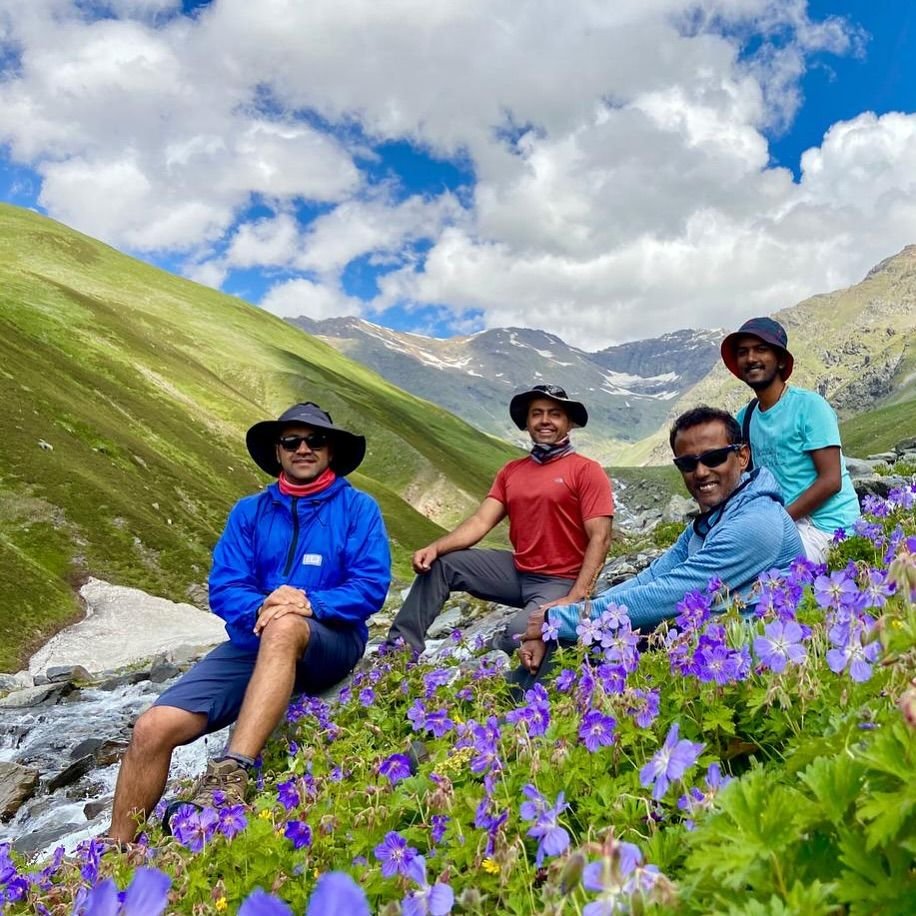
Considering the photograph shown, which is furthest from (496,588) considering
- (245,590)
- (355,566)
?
(245,590)

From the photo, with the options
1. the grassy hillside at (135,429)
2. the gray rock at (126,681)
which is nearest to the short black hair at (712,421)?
the gray rock at (126,681)

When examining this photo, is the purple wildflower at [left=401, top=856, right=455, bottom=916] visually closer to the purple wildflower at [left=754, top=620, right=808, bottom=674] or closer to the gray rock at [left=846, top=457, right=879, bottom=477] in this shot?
the purple wildflower at [left=754, top=620, right=808, bottom=674]

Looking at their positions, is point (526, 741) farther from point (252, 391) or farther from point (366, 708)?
point (252, 391)

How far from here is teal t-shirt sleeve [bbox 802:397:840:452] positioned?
793cm

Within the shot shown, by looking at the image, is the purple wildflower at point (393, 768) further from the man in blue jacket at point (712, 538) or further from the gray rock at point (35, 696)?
the gray rock at point (35, 696)

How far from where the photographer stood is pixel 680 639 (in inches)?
177

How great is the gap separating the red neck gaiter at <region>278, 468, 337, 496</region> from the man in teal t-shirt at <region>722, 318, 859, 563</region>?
15.4 feet

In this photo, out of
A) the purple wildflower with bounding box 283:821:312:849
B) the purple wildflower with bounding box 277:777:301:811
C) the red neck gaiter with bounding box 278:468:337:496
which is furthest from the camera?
the red neck gaiter with bounding box 278:468:337:496

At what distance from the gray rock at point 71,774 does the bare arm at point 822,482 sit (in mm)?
10525

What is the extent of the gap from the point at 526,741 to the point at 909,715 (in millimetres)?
2160

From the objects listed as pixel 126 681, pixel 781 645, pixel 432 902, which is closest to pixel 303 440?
pixel 781 645

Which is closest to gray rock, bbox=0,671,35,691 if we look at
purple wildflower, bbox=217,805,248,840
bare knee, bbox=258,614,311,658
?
bare knee, bbox=258,614,311,658

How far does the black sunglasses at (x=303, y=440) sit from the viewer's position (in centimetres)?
850

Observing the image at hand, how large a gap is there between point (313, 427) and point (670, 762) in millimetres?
6556
